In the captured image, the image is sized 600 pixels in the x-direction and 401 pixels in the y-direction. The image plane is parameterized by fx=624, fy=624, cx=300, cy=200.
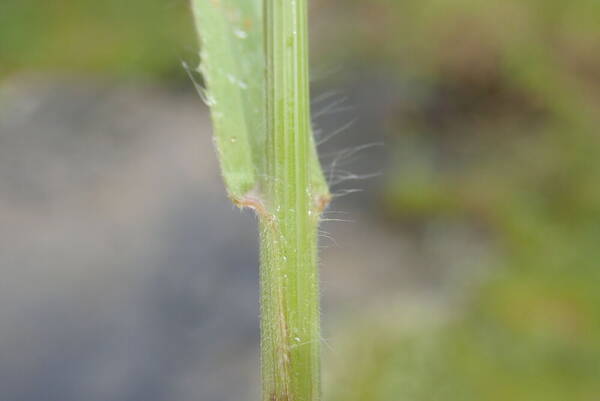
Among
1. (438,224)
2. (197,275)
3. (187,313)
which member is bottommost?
(187,313)

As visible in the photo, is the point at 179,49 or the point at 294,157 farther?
the point at 179,49

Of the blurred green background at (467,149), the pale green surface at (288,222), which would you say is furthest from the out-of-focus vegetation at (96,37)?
the pale green surface at (288,222)

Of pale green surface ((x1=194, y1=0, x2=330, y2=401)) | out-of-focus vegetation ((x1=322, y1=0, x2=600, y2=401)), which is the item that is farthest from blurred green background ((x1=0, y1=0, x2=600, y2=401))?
pale green surface ((x1=194, y1=0, x2=330, y2=401))

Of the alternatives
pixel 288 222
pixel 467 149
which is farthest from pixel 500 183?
pixel 288 222

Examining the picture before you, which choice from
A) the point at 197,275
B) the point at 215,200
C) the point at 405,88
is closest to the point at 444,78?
the point at 405,88

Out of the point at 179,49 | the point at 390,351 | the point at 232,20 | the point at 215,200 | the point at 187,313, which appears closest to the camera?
the point at 232,20

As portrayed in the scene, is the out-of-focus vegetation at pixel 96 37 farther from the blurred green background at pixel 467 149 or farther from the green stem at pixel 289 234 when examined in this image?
the green stem at pixel 289 234

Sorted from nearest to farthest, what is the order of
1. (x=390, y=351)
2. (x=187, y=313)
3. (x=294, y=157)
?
(x=294, y=157), (x=390, y=351), (x=187, y=313)

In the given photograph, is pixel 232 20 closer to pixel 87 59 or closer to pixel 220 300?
pixel 220 300
